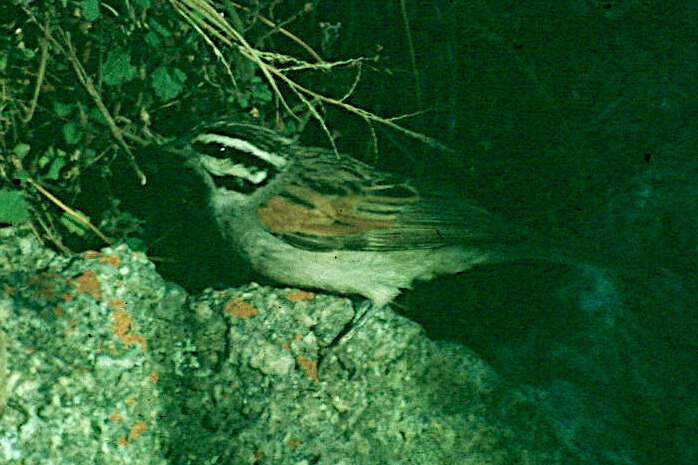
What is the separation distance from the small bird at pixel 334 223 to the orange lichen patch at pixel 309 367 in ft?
2.02

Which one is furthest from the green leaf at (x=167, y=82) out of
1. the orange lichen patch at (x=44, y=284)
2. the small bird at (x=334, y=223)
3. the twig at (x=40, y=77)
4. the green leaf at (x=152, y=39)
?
the orange lichen patch at (x=44, y=284)

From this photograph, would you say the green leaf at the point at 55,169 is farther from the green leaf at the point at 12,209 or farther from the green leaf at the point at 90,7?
the green leaf at the point at 90,7

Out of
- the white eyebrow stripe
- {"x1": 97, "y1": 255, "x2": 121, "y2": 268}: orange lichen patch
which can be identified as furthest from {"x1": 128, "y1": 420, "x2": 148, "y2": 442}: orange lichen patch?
the white eyebrow stripe

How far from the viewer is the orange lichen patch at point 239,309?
4.33 m

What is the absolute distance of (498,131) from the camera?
5434mm

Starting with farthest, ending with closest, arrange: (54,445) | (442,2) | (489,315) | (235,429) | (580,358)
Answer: (442,2)
(489,315)
(580,358)
(235,429)
(54,445)

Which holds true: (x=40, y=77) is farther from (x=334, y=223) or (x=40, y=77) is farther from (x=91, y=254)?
(x=334, y=223)

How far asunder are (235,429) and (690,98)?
375 cm

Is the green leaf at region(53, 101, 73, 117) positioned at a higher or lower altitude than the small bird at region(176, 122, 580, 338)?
higher

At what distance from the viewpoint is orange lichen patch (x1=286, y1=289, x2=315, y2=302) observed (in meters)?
4.64

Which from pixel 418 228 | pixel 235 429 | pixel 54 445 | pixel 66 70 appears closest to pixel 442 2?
pixel 418 228

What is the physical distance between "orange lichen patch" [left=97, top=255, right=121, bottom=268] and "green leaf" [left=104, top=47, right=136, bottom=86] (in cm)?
102

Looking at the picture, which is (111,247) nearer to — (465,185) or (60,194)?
(60,194)

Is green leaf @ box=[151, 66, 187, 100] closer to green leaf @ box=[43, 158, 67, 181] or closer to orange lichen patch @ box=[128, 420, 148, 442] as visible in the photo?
green leaf @ box=[43, 158, 67, 181]
